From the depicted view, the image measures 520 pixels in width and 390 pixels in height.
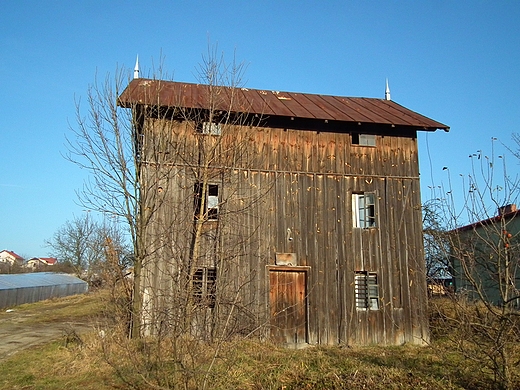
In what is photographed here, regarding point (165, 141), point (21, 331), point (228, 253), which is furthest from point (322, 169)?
point (21, 331)

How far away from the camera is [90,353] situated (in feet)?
34.8

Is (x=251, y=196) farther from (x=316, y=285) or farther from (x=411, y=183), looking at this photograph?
(x=411, y=183)

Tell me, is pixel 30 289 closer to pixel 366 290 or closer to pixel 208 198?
pixel 208 198

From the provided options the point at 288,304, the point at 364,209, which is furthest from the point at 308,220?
the point at 288,304

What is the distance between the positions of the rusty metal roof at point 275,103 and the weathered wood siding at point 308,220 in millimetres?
634

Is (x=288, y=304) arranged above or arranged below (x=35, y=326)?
above

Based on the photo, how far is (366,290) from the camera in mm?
13797

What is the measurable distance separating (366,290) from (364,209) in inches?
102

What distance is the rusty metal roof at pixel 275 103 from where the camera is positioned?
13.1 m

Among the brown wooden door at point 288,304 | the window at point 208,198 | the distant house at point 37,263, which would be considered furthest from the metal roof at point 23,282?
the distant house at point 37,263

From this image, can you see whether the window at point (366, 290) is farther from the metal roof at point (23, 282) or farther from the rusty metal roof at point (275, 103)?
the metal roof at point (23, 282)

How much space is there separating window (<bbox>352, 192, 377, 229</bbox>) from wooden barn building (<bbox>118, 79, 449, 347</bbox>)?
0.03 metres

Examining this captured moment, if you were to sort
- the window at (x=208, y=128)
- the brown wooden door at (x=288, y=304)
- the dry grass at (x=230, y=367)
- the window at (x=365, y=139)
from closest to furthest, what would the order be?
the dry grass at (x=230, y=367) → the brown wooden door at (x=288, y=304) → the window at (x=208, y=128) → the window at (x=365, y=139)

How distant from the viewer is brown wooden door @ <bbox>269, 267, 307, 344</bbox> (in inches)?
514
